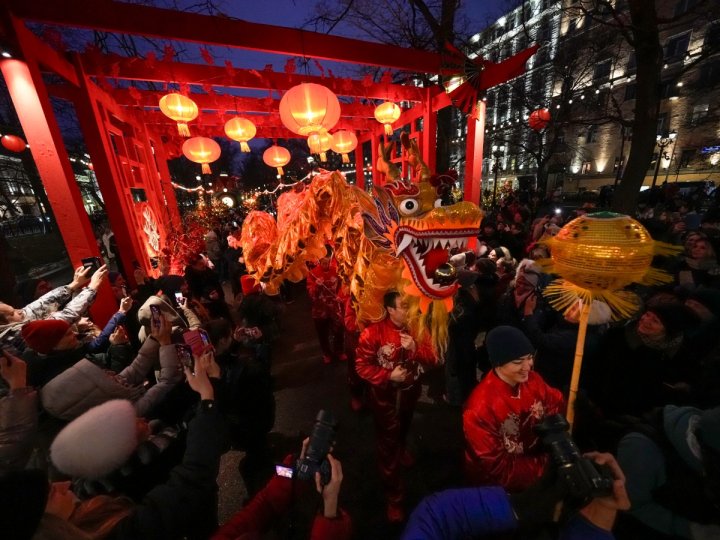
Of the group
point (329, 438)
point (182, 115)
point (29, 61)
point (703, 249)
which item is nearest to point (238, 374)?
→ point (329, 438)

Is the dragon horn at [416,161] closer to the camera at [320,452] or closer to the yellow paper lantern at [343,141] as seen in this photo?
the camera at [320,452]

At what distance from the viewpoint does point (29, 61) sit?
314cm

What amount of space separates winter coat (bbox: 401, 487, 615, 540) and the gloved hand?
0.05 meters

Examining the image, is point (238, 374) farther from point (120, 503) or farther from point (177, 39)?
point (177, 39)

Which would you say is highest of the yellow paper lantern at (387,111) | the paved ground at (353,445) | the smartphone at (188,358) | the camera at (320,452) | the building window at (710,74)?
the building window at (710,74)

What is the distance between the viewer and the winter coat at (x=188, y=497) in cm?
110

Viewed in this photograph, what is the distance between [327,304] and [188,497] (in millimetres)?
2763

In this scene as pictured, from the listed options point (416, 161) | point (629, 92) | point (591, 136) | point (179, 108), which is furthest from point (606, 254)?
point (591, 136)

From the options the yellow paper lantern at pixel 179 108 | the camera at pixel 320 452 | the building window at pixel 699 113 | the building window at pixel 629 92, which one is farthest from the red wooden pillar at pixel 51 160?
the building window at pixel 629 92

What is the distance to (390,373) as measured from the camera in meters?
2.13

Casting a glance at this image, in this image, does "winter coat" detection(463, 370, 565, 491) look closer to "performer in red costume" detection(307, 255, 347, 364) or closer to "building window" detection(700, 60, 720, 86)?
"performer in red costume" detection(307, 255, 347, 364)

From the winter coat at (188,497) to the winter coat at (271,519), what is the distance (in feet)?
0.57

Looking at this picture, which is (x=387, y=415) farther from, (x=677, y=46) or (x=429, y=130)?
(x=677, y=46)

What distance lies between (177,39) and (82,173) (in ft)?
69.1
